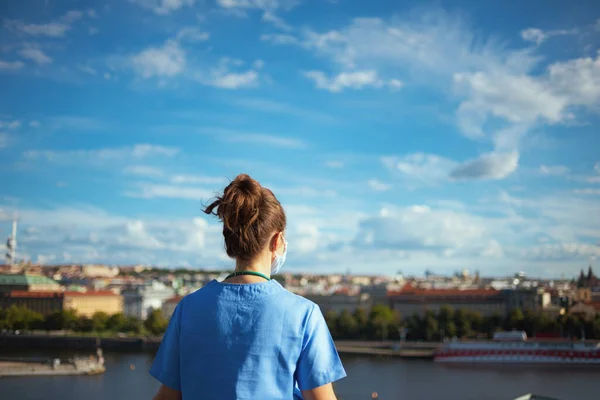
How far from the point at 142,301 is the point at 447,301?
643 inches

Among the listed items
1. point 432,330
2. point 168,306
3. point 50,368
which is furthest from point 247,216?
point 168,306

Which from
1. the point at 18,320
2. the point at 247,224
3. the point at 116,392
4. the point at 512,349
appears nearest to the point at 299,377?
the point at 247,224

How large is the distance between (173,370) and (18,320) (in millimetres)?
32407

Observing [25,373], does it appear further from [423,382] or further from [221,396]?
[221,396]

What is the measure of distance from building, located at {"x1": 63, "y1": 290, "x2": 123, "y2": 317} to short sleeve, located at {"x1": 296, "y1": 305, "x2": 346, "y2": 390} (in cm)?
3515

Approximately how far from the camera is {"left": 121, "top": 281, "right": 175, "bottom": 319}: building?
4109cm

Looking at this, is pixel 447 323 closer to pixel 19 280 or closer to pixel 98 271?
pixel 19 280

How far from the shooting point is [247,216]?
2.92ft

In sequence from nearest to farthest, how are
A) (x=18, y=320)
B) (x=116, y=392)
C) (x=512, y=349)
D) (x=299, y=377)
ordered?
1. (x=299, y=377)
2. (x=116, y=392)
3. (x=512, y=349)
4. (x=18, y=320)

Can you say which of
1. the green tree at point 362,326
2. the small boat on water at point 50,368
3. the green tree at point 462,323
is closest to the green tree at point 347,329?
the green tree at point 362,326

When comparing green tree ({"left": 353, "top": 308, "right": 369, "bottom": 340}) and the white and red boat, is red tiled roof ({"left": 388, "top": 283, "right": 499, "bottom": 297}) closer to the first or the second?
green tree ({"left": 353, "top": 308, "right": 369, "bottom": 340})

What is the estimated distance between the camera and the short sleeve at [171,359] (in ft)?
2.95

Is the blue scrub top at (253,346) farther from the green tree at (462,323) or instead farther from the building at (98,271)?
the building at (98,271)

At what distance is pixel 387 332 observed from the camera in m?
28.8
